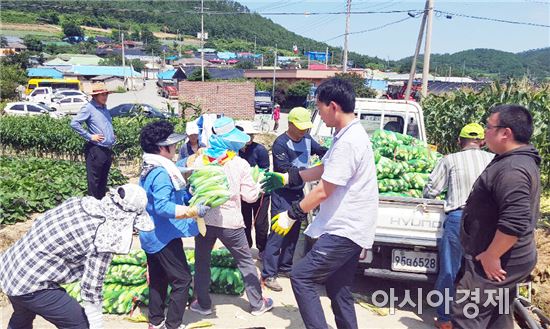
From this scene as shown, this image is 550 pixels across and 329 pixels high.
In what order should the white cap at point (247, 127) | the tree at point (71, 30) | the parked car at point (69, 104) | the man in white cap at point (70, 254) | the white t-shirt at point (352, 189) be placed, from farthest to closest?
the tree at point (71, 30) < the parked car at point (69, 104) < the white cap at point (247, 127) < the white t-shirt at point (352, 189) < the man in white cap at point (70, 254)

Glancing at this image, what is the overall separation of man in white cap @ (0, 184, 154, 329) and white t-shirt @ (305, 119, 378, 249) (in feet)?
4.38

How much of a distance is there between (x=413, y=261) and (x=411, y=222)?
0.40 meters

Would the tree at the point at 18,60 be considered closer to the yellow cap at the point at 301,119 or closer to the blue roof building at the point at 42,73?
the blue roof building at the point at 42,73

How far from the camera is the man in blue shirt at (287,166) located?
4.98m

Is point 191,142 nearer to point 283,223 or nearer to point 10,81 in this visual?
point 283,223

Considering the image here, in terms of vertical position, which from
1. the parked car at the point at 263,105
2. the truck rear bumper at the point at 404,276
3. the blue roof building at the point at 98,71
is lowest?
the parked car at the point at 263,105

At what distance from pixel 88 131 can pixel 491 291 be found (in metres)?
5.74

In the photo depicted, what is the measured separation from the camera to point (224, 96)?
1193 inches

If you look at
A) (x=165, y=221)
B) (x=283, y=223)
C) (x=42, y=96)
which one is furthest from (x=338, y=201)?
(x=42, y=96)

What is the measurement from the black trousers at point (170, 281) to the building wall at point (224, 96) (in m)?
25.3

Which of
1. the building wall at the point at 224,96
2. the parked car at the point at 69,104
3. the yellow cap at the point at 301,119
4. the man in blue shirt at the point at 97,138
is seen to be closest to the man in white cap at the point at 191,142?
the yellow cap at the point at 301,119

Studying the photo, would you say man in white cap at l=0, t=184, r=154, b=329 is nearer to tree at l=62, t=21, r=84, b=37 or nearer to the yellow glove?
the yellow glove

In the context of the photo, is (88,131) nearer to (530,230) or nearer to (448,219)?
(448,219)

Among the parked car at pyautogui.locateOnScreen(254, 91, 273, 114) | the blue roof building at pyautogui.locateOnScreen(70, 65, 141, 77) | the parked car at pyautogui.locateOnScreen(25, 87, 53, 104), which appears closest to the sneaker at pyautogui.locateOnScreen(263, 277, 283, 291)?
the parked car at pyautogui.locateOnScreen(25, 87, 53, 104)
